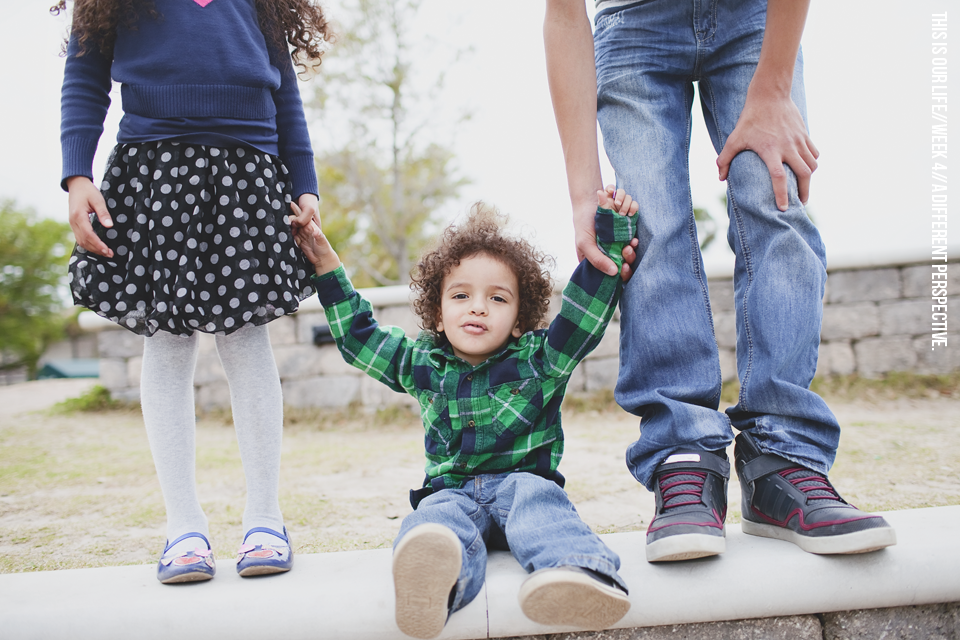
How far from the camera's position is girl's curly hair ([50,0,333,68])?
1.35 meters

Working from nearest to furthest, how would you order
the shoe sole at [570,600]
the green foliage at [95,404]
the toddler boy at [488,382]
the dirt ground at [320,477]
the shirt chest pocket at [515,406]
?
the shoe sole at [570,600], the toddler boy at [488,382], the shirt chest pocket at [515,406], the dirt ground at [320,477], the green foliage at [95,404]

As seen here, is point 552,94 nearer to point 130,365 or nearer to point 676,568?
point 676,568

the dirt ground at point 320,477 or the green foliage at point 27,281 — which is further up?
the green foliage at point 27,281

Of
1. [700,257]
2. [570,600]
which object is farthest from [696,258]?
[570,600]

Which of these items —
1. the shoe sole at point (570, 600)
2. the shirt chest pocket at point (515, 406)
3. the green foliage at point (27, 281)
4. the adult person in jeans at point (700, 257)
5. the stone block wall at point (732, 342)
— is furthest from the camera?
the green foliage at point (27, 281)

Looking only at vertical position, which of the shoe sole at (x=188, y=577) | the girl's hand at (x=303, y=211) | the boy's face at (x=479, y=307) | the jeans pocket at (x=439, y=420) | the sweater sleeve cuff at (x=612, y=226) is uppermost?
the girl's hand at (x=303, y=211)

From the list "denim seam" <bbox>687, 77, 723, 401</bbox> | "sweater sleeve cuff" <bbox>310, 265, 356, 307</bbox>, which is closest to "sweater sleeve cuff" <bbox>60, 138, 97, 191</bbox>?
"sweater sleeve cuff" <bbox>310, 265, 356, 307</bbox>

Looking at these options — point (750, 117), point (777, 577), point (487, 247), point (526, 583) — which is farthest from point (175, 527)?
point (750, 117)

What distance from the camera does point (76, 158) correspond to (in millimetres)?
1349

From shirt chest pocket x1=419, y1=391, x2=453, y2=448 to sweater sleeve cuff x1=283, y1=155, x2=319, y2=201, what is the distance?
60 centimetres

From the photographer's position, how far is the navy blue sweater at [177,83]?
1341 mm

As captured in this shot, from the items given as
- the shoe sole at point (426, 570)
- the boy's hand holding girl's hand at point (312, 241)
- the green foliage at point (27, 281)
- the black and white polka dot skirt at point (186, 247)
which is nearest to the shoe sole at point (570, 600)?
the shoe sole at point (426, 570)

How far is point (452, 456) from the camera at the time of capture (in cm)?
143

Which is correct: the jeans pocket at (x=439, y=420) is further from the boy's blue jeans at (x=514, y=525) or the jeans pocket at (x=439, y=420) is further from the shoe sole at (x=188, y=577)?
the shoe sole at (x=188, y=577)
